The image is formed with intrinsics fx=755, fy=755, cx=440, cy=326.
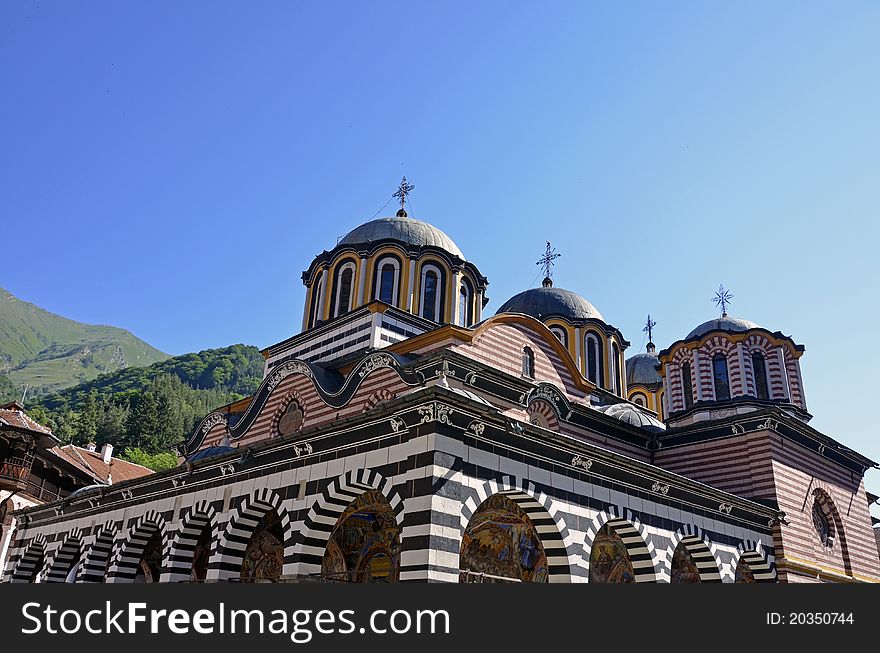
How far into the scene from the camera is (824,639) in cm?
912

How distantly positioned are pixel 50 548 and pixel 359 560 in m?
9.61

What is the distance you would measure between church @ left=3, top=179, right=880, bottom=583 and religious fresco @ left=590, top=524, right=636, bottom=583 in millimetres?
46

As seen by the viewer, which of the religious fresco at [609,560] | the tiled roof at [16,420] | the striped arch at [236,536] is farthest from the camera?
the tiled roof at [16,420]

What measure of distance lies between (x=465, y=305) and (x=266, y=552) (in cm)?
920

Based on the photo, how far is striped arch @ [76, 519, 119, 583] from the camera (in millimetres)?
16922

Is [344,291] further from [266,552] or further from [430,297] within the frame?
[266,552]

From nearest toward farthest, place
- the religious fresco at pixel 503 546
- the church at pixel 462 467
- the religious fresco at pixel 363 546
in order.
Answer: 1. the church at pixel 462 467
2. the religious fresco at pixel 503 546
3. the religious fresco at pixel 363 546

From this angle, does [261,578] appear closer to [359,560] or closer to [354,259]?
[359,560]

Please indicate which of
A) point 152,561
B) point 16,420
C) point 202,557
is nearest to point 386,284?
point 202,557

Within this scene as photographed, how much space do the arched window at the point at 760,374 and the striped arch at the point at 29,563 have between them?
2045 cm

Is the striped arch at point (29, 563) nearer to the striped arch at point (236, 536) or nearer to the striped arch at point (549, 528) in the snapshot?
the striped arch at point (236, 536)

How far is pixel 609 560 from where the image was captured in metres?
15.6

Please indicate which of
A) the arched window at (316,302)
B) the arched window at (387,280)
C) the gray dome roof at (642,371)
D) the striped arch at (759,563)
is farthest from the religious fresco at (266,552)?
the gray dome roof at (642,371)

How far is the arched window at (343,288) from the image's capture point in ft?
69.5
